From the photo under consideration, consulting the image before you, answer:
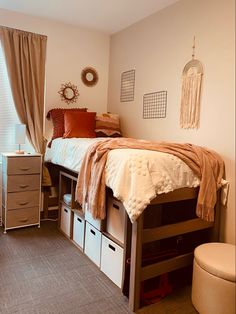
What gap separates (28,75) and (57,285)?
2206 millimetres

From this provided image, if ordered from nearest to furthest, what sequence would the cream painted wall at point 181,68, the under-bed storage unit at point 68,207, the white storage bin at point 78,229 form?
the cream painted wall at point 181,68 → the white storage bin at point 78,229 → the under-bed storage unit at point 68,207

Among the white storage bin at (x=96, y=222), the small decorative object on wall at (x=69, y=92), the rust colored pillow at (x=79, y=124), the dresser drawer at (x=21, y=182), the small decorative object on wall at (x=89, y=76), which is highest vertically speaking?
the small decorative object on wall at (x=89, y=76)

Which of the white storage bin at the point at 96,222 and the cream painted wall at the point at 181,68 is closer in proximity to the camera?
the cream painted wall at the point at 181,68

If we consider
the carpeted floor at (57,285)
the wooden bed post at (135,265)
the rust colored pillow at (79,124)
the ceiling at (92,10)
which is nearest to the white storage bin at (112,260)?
the carpeted floor at (57,285)

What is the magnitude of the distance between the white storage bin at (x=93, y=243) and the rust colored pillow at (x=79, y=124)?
103 cm

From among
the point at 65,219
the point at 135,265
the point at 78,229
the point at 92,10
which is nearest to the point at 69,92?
the point at 92,10

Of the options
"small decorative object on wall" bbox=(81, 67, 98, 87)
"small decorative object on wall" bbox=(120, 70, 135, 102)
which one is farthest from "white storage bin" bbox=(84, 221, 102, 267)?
"small decorative object on wall" bbox=(81, 67, 98, 87)

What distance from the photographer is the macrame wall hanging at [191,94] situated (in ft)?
7.34

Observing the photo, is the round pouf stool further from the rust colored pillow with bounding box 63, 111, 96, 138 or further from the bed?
the rust colored pillow with bounding box 63, 111, 96, 138

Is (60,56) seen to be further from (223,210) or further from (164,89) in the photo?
(223,210)

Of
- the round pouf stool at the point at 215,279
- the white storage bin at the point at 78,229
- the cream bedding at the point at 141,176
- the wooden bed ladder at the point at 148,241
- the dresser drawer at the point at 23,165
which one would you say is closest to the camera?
the round pouf stool at the point at 215,279

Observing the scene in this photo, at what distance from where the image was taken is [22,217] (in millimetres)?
2893

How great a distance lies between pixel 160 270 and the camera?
6.15ft

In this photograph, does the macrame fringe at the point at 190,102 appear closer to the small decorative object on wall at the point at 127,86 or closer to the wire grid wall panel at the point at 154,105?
the wire grid wall panel at the point at 154,105
